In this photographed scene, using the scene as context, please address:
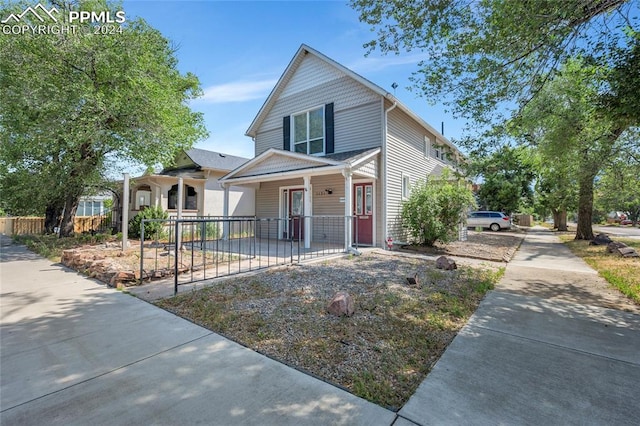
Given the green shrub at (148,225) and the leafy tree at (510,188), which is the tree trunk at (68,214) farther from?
the leafy tree at (510,188)

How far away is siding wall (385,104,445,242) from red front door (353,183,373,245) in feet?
2.26

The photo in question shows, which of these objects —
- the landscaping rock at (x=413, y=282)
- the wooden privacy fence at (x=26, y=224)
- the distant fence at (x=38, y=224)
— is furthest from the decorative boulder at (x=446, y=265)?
the wooden privacy fence at (x=26, y=224)

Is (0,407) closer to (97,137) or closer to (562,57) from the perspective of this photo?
(562,57)

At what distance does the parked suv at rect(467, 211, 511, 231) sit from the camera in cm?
2370

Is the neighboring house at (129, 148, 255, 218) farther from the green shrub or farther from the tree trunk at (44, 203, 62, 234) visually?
the tree trunk at (44, 203, 62, 234)

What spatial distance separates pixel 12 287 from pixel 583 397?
839 centimetres

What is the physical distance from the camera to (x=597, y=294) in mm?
5316

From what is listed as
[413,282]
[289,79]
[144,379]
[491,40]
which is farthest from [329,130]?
[144,379]

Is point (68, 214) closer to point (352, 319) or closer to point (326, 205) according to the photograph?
point (326, 205)

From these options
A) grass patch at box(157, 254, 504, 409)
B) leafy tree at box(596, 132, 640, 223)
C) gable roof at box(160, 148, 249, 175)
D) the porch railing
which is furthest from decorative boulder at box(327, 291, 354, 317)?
gable roof at box(160, 148, 249, 175)

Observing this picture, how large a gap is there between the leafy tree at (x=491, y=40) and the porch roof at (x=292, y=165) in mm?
2790

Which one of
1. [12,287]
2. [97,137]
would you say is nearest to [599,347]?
[12,287]

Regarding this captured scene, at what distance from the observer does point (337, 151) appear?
36.3 feet

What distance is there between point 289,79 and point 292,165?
4939 millimetres
